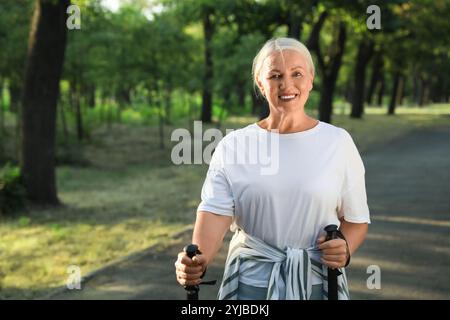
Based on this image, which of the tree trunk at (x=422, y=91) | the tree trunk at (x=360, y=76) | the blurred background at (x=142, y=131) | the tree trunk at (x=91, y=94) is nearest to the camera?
the blurred background at (x=142, y=131)

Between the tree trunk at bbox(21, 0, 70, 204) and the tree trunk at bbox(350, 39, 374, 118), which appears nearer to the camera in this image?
the tree trunk at bbox(21, 0, 70, 204)

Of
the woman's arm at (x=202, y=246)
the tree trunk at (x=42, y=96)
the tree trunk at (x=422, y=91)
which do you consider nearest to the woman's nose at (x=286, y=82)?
the woman's arm at (x=202, y=246)

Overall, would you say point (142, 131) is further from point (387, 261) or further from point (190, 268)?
point (190, 268)

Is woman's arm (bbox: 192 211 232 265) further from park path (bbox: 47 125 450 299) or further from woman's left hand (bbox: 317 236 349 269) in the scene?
park path (bbox: 47 125 450 299)

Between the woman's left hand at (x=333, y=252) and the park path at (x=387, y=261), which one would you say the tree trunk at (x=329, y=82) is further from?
the woman's left hand at (x=333, y=252)

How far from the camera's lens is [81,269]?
786cm

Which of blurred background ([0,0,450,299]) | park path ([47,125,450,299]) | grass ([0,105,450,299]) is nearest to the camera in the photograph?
park path ([47,125,450,299])

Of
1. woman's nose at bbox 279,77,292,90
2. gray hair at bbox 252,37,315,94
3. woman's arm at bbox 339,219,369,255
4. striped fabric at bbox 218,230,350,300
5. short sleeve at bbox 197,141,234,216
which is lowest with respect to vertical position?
striped fabric at bbox 218,230,350,300

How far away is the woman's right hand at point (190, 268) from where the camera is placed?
2248 millimetres

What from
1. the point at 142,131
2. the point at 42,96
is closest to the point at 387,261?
the point at 42,96

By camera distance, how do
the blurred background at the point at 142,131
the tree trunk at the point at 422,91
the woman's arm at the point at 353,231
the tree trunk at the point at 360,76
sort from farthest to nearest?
the tree trunk at the point at 422,91 → the tree trunk at the point at 360,76 → the blurred background at the point at 142,131 → the woman's arm at the point at 353,231

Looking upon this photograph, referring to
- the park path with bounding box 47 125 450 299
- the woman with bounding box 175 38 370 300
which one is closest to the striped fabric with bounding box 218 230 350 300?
the woman with bounding box 175 38 370 300

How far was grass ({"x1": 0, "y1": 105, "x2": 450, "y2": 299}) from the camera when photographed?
8031mm

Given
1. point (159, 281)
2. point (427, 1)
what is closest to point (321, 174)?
point (159, 281)
